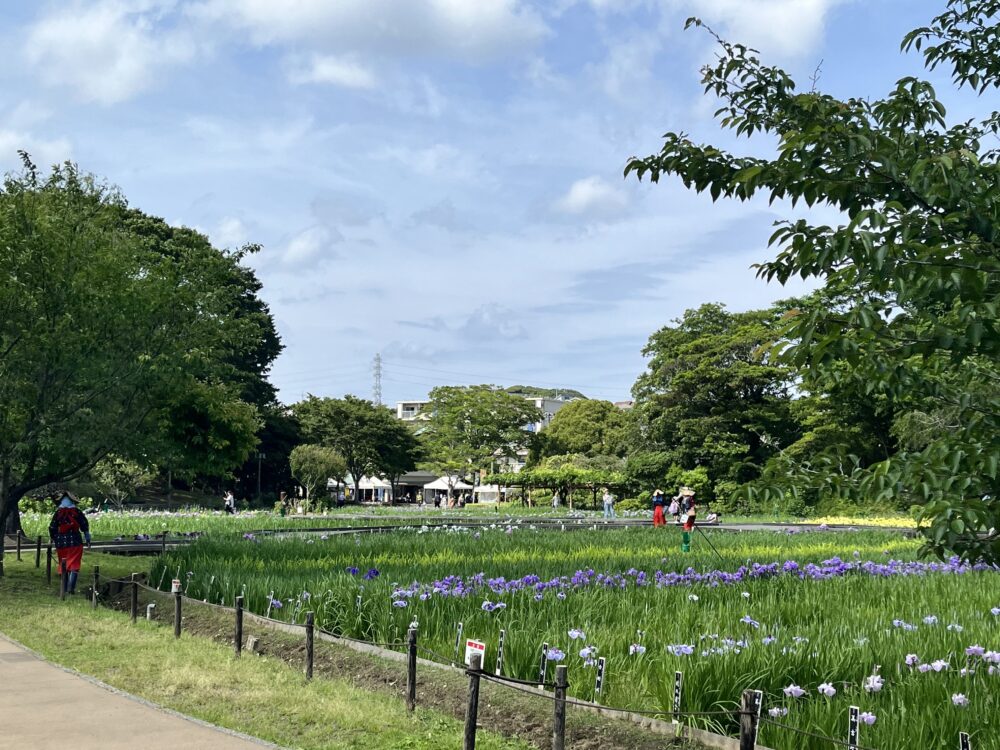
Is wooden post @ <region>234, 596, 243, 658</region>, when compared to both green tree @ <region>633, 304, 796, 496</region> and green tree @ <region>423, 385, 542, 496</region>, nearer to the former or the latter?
green tree @ <region>633, 304, 796, 496</region>

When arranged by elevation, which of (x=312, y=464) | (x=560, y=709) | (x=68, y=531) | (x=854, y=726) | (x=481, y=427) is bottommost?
(x=560, y=709)

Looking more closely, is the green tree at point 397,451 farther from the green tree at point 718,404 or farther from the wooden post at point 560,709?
the wooden post at point 560,709

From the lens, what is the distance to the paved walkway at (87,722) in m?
6.23

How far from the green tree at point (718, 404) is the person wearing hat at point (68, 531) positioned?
35.7 metres

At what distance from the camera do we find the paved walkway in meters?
6.23

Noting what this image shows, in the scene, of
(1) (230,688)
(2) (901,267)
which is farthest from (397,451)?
(2) (901,267)

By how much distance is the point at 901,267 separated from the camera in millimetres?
3289

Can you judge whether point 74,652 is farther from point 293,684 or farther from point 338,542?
point 338,542

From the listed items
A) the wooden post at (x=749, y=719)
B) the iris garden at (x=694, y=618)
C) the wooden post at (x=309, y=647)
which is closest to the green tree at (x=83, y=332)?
the iris garden at (x=694, y=618)

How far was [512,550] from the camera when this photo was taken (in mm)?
17422

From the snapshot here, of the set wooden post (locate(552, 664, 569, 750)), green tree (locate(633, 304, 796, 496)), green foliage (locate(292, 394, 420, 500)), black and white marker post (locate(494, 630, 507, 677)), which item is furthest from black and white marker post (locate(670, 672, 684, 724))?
green foliage (locate(292, 394, 420, 500))

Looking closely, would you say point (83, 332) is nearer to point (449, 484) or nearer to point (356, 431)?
point (356, 431)

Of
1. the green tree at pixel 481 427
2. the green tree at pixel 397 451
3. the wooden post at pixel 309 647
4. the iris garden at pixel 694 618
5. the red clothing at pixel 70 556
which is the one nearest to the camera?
the iris garden at pixel 694 618

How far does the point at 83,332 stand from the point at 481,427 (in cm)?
5378
